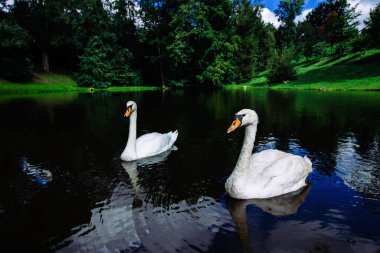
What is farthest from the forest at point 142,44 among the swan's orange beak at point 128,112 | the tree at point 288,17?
the swan's orange beak at point 128,112

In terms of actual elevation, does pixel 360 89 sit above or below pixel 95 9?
below

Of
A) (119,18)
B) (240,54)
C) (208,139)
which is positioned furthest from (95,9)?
(208,139)

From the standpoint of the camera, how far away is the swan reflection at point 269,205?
5.34m

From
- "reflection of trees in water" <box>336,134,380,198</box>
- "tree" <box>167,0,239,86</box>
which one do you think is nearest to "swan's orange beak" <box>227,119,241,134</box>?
"reflection of trees in water" <box>336,134,380,198</box>

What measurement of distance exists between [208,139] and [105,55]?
45094 millimetres

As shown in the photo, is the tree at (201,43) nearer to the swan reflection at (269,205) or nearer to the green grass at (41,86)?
the green grass at (41,86)

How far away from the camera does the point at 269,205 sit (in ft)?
19.2

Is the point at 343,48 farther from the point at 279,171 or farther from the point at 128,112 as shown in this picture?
the point at 279,171

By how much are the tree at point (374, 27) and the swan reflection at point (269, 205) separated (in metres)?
42.6

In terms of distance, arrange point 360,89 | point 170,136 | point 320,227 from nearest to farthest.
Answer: point 320,227 → point 170,136 → point 360,89

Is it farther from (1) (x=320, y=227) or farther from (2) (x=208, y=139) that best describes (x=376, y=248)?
(2) (x=208, y=139)

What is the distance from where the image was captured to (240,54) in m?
62.0

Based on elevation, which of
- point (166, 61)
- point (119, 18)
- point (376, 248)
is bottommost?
point (376, 248)

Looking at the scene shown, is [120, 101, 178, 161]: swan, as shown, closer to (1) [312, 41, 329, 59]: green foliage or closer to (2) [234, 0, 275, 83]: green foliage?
(2) [234, 0, 275, 83]: green foliage
